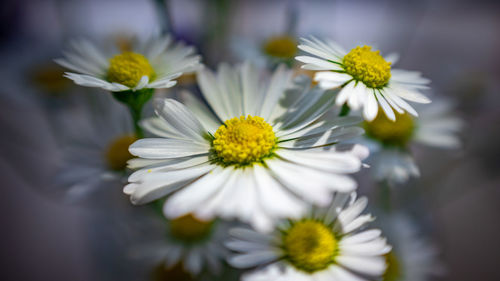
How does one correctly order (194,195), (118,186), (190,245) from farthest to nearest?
(118,186), (190,245), (194,195)

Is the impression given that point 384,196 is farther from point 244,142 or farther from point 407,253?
point 244,142

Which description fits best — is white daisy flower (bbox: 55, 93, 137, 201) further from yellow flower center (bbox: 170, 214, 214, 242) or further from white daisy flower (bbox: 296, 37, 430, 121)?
white daisy flower (bbox: 296, 37, 430, 121)

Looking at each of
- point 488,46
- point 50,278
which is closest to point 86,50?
point 50,278

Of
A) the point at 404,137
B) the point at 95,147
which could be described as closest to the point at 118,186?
the point at 95,147

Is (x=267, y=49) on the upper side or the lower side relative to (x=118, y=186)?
upper

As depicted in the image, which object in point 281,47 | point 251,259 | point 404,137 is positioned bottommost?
point 251,259

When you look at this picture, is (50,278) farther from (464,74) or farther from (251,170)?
(464,74)
